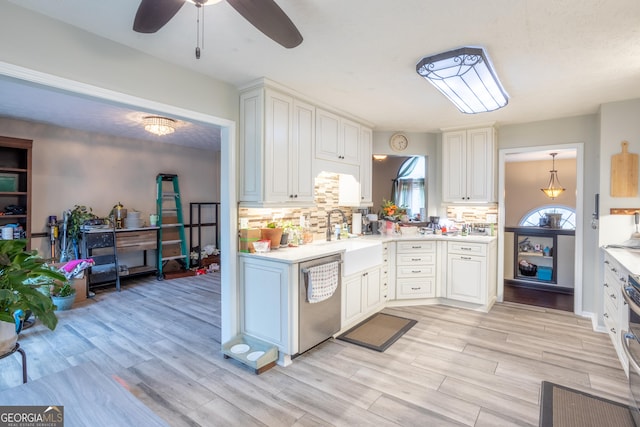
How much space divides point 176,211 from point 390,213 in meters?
4.27

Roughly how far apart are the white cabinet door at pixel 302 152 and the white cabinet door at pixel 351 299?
0.96 metres

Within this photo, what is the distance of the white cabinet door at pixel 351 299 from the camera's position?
10.9 feet

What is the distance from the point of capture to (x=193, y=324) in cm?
367

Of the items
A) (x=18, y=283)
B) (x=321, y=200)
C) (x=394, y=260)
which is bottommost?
(x=394, y=260)

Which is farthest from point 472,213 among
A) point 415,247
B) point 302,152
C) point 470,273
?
point 302,152

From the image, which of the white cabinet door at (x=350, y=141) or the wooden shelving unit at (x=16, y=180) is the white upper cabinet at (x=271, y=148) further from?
the wooden shelving unit at (x=16, y=180)

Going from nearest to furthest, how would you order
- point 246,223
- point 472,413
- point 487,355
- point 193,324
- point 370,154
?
point 472,413 → point 487,355 → point 246,223 → point 193,324 → point 370,154

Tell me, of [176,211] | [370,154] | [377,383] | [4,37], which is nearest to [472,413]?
[377,383]

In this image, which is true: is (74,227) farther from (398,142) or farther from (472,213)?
(472,213)

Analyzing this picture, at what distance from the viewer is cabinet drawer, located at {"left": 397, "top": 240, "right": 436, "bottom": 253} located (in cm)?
419

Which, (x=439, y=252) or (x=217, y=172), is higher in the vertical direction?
(x=217, y=172)

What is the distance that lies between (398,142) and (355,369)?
338 centimetres

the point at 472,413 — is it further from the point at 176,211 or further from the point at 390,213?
the point at 176,211

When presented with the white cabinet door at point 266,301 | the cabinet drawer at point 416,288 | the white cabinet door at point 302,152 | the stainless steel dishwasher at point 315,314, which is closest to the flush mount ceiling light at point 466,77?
the white cabinet door at point 302,152
